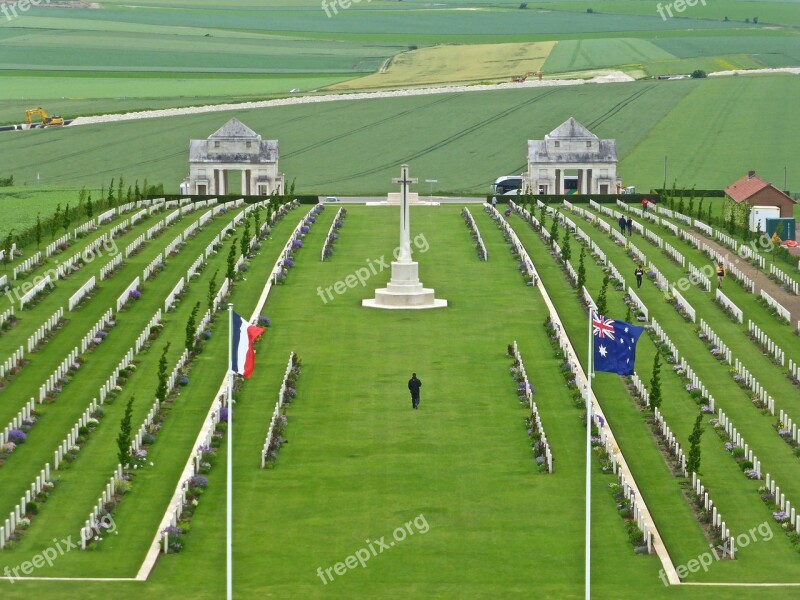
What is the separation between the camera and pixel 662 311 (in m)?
79.3

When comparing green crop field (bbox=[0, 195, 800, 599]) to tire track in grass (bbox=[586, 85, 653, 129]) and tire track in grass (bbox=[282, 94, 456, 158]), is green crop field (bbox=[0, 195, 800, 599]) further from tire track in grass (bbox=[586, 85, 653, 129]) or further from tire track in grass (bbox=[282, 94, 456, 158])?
tire track in grass (bbox=[586, 85, 653, 129])

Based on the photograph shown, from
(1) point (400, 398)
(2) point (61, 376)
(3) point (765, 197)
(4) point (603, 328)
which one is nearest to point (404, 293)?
(1) point (400, 398)

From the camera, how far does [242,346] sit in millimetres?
45906

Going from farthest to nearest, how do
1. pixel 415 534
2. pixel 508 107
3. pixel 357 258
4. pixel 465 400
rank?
1. pixel 508 107
2. pixel 357 258
3. pixel 465 400
4. pixel 415 534

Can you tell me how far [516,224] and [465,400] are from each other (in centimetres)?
4814

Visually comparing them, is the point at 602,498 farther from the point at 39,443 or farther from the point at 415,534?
the point at 39,443

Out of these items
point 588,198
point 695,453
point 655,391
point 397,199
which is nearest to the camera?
point 695,453

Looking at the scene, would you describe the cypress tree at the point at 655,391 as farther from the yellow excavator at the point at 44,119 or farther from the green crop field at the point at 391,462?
the yellow excavator at the point at 44,119

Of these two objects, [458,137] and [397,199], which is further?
[458,137]

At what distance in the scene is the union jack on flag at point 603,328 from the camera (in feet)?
154

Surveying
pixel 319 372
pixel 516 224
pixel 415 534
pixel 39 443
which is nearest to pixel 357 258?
pixel 516 224

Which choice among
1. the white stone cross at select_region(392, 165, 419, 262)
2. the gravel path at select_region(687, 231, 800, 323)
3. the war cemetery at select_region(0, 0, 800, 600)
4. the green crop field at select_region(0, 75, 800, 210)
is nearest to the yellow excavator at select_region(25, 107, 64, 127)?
the green crop field at select_region(0, 75, 800, 210)

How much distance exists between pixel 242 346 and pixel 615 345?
31.5 feet

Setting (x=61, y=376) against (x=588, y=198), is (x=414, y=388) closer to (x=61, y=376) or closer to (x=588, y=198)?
(x=61, y=376)
